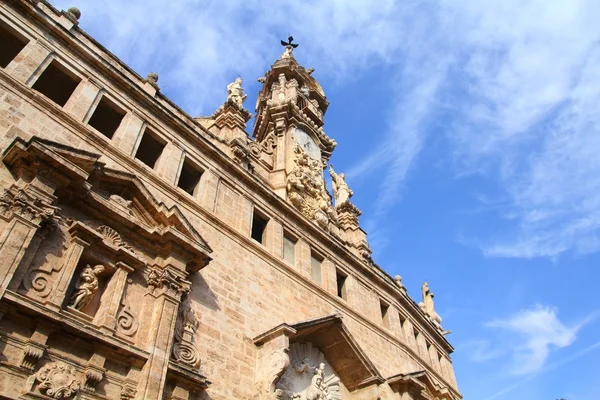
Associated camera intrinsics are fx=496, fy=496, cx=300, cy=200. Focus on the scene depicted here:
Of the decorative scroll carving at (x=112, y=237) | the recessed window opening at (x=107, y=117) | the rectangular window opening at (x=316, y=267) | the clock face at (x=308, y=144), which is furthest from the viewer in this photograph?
the clock face at (x=308, y=144)

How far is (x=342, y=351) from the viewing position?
14.1m

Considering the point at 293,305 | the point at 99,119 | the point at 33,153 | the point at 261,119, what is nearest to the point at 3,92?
the point at 33,153

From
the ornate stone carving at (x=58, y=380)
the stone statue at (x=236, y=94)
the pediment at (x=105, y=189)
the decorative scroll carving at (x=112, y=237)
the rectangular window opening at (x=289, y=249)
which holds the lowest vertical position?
the ornate stone carving at (x=58, y=380)

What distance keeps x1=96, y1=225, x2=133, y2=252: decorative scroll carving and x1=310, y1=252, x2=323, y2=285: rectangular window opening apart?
6640 millimetres

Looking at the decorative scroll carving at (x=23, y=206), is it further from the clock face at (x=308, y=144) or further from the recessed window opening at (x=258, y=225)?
the clock face at (x=308, y=144)

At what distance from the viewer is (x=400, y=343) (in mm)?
17469

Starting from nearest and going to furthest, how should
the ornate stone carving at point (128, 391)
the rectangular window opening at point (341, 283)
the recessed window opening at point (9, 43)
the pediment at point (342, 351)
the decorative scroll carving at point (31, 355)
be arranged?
the decorative scroll carving at point (31, 355), the ornate stone carving at point (128, 391), the recessed window opening at point (9, 43), the pediment at point (342, 351), the rectangular window opening at point (341, 283)

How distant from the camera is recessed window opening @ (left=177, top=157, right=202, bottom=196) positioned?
13.2 meters

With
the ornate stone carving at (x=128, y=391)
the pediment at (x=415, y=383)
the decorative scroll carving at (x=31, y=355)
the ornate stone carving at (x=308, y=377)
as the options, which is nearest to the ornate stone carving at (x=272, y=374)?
the ornate stone carving at (x=308, y=377)

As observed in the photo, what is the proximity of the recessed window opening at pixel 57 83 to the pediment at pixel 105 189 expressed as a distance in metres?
2.88

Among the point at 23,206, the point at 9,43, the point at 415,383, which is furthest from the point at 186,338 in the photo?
the point at 415,383

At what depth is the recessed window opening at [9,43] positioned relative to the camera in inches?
417

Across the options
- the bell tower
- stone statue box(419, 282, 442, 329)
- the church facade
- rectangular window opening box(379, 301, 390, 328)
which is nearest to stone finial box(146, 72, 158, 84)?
the church facade

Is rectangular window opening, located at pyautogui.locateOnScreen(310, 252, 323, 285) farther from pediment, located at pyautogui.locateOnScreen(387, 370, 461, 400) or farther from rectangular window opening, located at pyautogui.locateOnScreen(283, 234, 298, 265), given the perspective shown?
pediment, located at pyautogui.locateOnScreen(387, 370, 461, 400)
